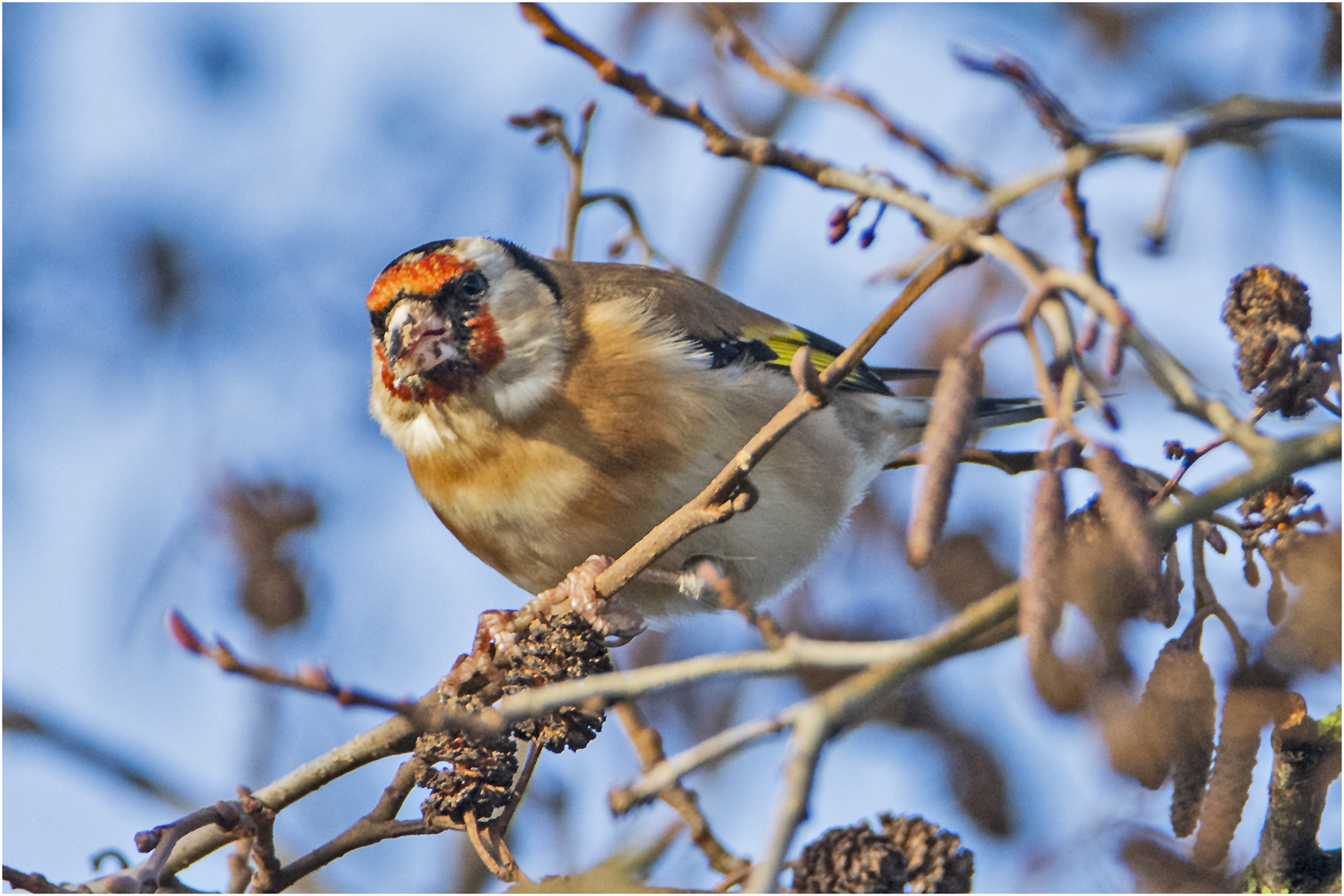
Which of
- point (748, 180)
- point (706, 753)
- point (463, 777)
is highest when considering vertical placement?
point (748, 180)

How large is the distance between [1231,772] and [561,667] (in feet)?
5.10

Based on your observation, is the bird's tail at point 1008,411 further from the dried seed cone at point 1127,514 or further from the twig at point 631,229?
the dried seed cone at point 1127,514

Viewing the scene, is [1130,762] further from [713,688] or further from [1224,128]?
[713,688]

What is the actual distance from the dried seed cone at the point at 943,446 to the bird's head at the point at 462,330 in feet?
7.44

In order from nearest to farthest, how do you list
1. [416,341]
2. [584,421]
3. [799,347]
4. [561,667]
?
1. [561,667]
2. [584,421]
3. [416,341]
4. [799,347]

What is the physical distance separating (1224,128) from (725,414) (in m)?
2.18

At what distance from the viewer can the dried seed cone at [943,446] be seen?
1.49 meters

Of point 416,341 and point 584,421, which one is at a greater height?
point 416,341

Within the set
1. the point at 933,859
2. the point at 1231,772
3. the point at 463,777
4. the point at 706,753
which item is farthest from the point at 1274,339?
the point at 463,777

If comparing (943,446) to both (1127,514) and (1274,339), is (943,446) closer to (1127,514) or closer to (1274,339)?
(1127,514)

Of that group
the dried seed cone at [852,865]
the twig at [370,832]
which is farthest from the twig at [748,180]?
the dried seed cone at [852,865]

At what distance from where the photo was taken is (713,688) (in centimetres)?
516

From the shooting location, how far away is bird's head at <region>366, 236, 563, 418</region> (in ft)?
12.4

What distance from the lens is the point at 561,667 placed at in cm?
305
